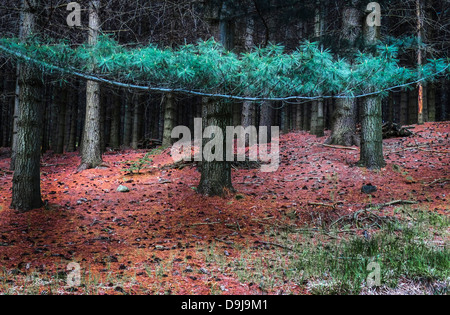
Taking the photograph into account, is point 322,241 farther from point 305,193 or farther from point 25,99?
point 25,99

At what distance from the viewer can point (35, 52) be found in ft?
12.5

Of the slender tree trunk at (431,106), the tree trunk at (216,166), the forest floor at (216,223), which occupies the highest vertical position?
the slender tree trunk at (431,106)

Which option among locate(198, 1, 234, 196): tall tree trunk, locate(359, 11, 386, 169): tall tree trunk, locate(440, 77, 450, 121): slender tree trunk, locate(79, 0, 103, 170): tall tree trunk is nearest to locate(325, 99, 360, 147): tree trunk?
locate(359, 11, 386, 169): tall tree trunk

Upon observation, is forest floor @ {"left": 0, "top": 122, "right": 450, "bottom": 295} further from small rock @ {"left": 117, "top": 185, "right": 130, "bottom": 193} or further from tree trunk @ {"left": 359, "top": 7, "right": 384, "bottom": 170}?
tree trunk @ {"left": 359, "top": 7, "right": 384, "bottom": 170}

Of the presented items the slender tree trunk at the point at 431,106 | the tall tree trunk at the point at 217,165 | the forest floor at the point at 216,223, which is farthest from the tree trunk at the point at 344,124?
the slender tree trunk at the point at 431,106

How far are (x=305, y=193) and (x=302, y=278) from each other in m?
3.89

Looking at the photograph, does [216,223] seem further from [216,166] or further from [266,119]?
[266,119]

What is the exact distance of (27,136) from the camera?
211 inches

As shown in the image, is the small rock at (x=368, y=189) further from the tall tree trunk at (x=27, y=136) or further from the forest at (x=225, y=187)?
the tall tree trunk at (x=27, y=136)

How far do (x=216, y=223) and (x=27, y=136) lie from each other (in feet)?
12.0

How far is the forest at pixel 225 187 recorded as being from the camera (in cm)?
322

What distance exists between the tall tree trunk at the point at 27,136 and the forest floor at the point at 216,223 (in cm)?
33

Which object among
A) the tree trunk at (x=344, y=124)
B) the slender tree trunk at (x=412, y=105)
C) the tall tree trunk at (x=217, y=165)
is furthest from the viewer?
the slender tree trunk at (x=412, y=105)

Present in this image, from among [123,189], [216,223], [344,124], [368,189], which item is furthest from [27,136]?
[344,124]
